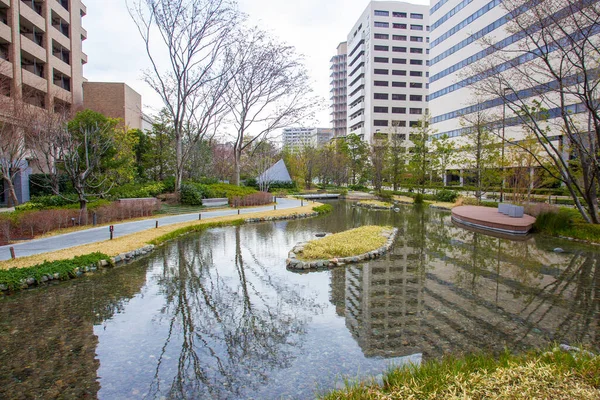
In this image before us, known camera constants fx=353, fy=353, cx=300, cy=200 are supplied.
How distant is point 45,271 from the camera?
318 inches

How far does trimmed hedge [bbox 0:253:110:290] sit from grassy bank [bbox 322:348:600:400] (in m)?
7.38

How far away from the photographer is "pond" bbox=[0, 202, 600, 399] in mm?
4461

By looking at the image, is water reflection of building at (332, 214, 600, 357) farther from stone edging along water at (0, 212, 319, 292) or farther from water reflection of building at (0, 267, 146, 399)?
stone edging along water at (0, 212, 319, 292)

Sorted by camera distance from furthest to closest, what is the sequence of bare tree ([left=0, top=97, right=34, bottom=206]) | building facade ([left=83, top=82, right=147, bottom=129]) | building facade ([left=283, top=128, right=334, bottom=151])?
building facade ([left=283, top=128, right=334, bottom=151]), building facade ([left=83, top=82, right=147, bottom=129]), bare tree ([left=0, top=97, right=34, bottom=206])

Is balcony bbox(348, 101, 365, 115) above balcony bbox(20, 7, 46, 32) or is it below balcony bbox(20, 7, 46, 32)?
above

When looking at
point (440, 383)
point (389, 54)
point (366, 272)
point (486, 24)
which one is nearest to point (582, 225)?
point (366, 272)

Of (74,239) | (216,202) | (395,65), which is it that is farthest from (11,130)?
(395,65)

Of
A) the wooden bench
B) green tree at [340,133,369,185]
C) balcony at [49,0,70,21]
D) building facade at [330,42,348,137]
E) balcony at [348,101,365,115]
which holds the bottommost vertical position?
the wooden bench

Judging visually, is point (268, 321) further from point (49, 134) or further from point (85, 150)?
point (49, 134)

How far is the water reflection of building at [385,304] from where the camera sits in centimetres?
533

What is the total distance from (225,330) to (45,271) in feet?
16.9

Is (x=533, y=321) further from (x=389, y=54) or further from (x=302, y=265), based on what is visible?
(x=389, y=54)

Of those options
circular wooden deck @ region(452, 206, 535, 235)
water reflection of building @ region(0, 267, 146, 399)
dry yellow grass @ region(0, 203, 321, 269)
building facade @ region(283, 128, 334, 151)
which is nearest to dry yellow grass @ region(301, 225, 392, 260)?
water reflection of building @ region(0, 267, 146, 399)

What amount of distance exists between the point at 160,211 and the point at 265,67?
46.3 ft
